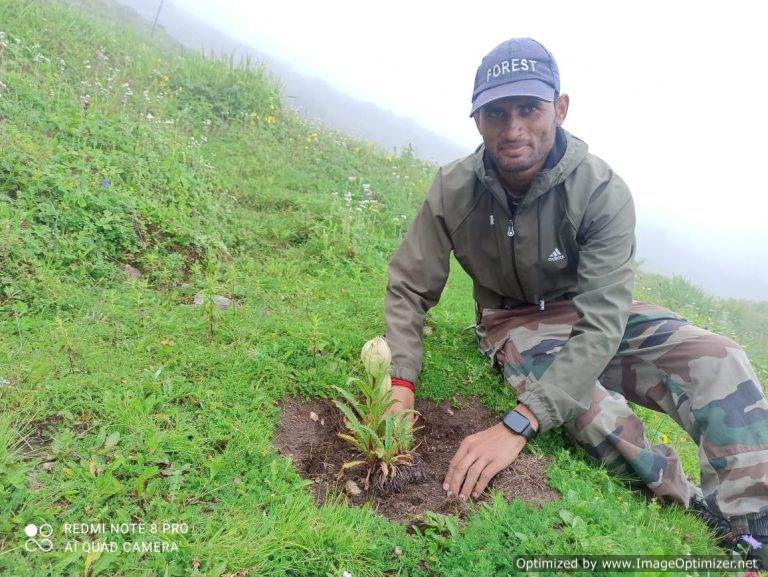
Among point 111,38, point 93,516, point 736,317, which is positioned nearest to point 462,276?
point 93,516

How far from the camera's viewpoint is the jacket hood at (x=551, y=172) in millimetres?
3207

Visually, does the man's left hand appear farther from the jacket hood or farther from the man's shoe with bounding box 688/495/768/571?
the jacket hood

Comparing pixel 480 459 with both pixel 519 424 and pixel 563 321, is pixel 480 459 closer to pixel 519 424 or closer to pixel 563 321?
pixel 519 424

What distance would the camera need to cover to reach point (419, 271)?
356cm

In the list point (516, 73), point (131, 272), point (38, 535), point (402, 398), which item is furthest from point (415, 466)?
point (131, 272)

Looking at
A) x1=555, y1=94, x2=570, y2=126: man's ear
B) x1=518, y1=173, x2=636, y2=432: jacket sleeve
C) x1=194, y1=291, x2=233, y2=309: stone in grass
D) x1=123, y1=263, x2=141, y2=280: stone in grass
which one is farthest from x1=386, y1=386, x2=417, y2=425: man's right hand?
x1=123, y1=263, x2=141, y2=280: stone in grass

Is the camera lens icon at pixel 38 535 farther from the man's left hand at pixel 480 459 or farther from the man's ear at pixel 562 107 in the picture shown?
the man's ear at pixel 562 107

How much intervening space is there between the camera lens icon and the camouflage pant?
→ 2.67m

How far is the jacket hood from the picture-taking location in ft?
10.5

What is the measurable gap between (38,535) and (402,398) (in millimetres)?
1857

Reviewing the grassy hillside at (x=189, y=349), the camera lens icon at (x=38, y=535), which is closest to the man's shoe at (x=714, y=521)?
the grassy hillside at (x=189, y=349)

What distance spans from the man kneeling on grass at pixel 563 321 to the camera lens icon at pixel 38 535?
1.77 m

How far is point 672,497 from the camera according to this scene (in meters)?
2.98

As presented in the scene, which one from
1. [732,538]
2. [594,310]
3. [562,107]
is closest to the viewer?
[732,538]
